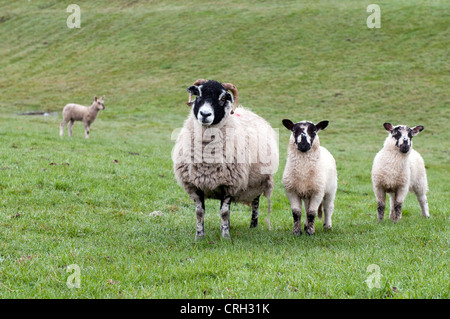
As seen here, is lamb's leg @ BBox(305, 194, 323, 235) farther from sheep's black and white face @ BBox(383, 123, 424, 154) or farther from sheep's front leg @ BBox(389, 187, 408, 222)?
sheep's black and white face @ BBox(383, 123, 424, 154)

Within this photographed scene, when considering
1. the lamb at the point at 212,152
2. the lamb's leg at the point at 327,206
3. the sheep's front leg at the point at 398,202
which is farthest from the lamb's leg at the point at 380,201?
the lamb at the point at 212,152

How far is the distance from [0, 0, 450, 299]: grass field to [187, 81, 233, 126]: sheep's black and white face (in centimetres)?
211

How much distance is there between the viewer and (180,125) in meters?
31.9

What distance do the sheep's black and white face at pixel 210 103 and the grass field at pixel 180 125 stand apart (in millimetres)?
2109

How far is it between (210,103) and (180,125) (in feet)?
80.9

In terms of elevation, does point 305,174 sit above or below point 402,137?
below

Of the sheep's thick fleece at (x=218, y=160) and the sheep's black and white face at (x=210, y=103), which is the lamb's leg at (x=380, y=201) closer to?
the sheep's thick fleece at (x=218, y=160)

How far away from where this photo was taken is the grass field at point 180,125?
5.54 meters

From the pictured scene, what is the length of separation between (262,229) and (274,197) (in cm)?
410

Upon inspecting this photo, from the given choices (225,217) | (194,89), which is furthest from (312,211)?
(194,89)

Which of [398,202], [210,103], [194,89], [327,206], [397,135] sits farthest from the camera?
[397,135]

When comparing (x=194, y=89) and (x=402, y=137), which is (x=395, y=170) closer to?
(x=402, y=137)

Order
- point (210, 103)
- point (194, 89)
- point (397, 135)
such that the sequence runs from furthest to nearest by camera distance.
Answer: point (397, 135)
point (194, 89)
point (210, 103)

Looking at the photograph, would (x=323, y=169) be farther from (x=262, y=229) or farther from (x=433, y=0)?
(x=433, y=0)
